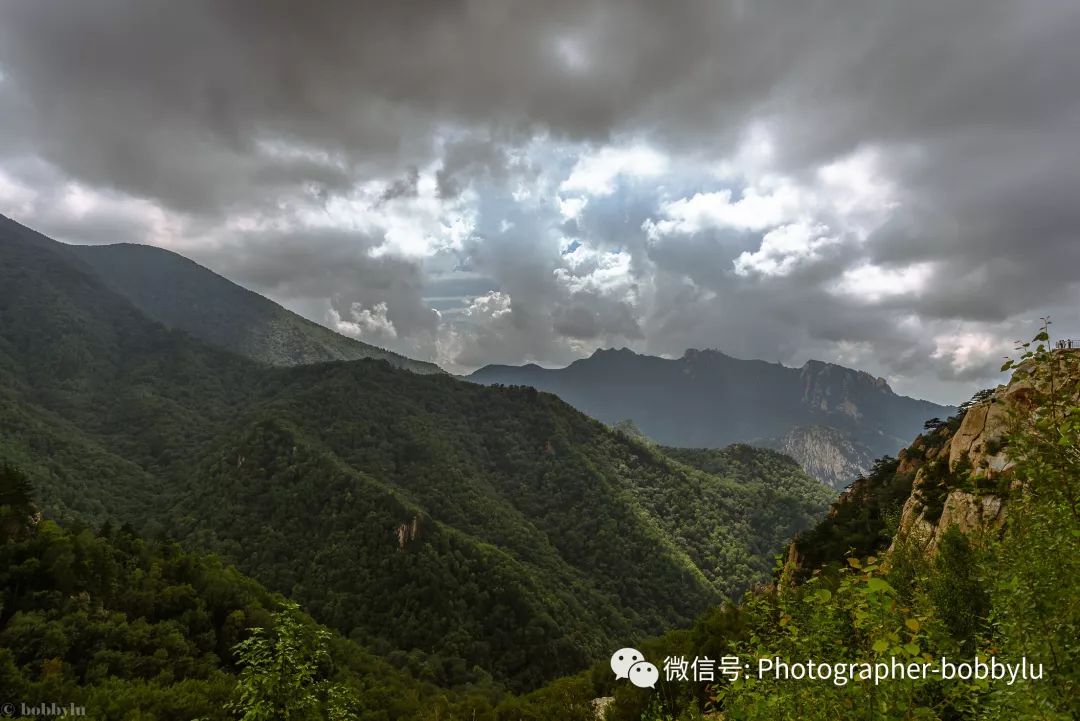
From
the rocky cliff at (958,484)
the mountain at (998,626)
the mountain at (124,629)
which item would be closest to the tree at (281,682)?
the mountain at (998,626)

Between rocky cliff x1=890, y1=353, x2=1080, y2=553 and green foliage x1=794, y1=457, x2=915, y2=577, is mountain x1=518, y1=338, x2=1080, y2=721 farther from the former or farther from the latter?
green foliage x1=794, y1=457, x2=915, y2=577

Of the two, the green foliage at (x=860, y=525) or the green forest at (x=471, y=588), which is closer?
the green forest at (x=471, y=588)

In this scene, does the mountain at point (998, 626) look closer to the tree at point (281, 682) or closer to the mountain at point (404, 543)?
the tree at point (281, 682)

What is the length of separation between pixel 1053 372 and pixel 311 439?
8096 inches

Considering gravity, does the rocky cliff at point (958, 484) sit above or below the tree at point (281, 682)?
Answer: above

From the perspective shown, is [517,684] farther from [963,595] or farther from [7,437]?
[7,437]

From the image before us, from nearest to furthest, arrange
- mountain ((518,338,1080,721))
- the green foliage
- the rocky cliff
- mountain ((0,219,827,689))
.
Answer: mountain ((518,338,1080,721)), the rocky cliff, the green foliage, mountain ((0,219,827,689))

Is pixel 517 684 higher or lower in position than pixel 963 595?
lower

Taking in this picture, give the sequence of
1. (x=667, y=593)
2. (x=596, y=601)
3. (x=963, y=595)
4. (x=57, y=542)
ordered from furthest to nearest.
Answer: (x=667, y=593) → (x=596, y=601) → (x=57, y=542) → (x=963, y=595)

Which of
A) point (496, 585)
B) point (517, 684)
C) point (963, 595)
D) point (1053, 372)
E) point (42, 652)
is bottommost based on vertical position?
point (517, 684)

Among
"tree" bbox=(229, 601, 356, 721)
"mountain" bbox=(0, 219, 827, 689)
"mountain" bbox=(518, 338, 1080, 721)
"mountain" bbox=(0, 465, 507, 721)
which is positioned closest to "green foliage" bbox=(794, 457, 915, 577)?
"mountain" bbox=(0, 465, 507, 721)

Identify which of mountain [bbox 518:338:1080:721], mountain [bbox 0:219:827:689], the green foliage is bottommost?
mountain [bbox 0:219:827:689]

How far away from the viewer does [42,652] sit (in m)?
41.4

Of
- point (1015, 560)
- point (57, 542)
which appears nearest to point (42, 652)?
point (57, 542)
